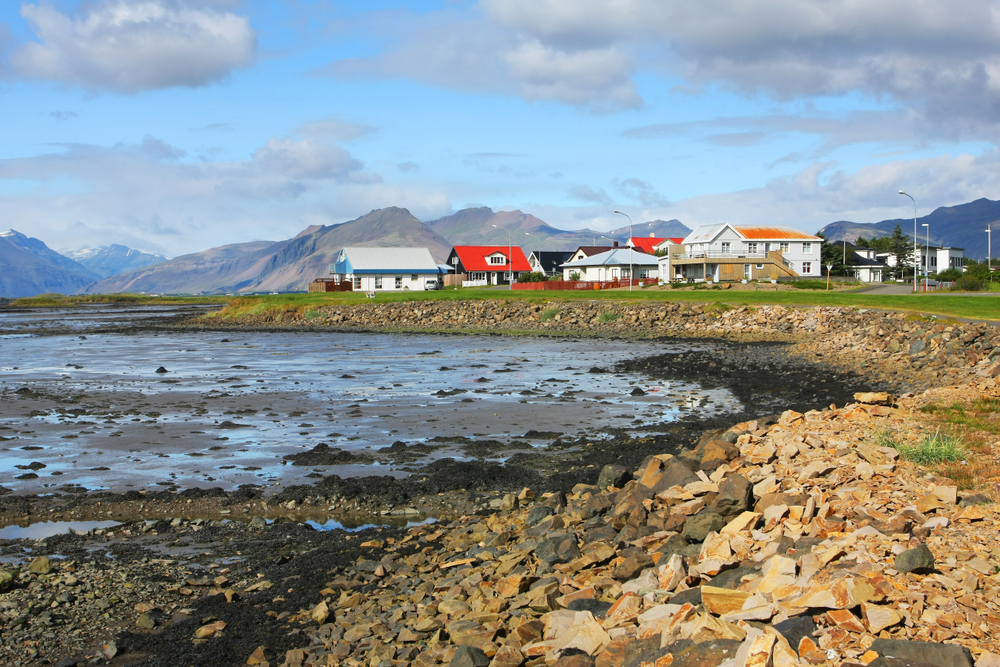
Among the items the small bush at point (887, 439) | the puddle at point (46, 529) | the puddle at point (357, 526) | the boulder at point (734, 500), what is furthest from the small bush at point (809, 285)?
the puddle at point (46, 529)

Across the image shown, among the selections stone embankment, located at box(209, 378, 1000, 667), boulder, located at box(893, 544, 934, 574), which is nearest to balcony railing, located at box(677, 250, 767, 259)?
stone embankment, located at box(209, 378, 1000, 667)

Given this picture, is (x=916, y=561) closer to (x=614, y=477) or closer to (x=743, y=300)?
(x=614, y=477)

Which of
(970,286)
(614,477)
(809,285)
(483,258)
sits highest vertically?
(483,258)

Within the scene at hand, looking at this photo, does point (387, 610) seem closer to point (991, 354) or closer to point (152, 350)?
point (991, 354)

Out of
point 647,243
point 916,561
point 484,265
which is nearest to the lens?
point 916,561

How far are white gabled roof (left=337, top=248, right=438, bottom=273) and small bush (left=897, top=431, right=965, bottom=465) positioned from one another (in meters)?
108

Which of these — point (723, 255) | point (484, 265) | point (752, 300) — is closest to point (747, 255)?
point (723, 255)

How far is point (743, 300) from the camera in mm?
58219

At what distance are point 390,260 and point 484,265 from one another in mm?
20919

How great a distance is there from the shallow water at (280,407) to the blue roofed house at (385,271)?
7326cm

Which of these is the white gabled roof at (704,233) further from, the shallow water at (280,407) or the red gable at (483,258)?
the shallow water at (280,407)

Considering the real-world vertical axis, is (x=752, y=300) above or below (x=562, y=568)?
above

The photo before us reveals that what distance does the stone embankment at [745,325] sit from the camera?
27.2m

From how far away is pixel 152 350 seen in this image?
44.4 m
